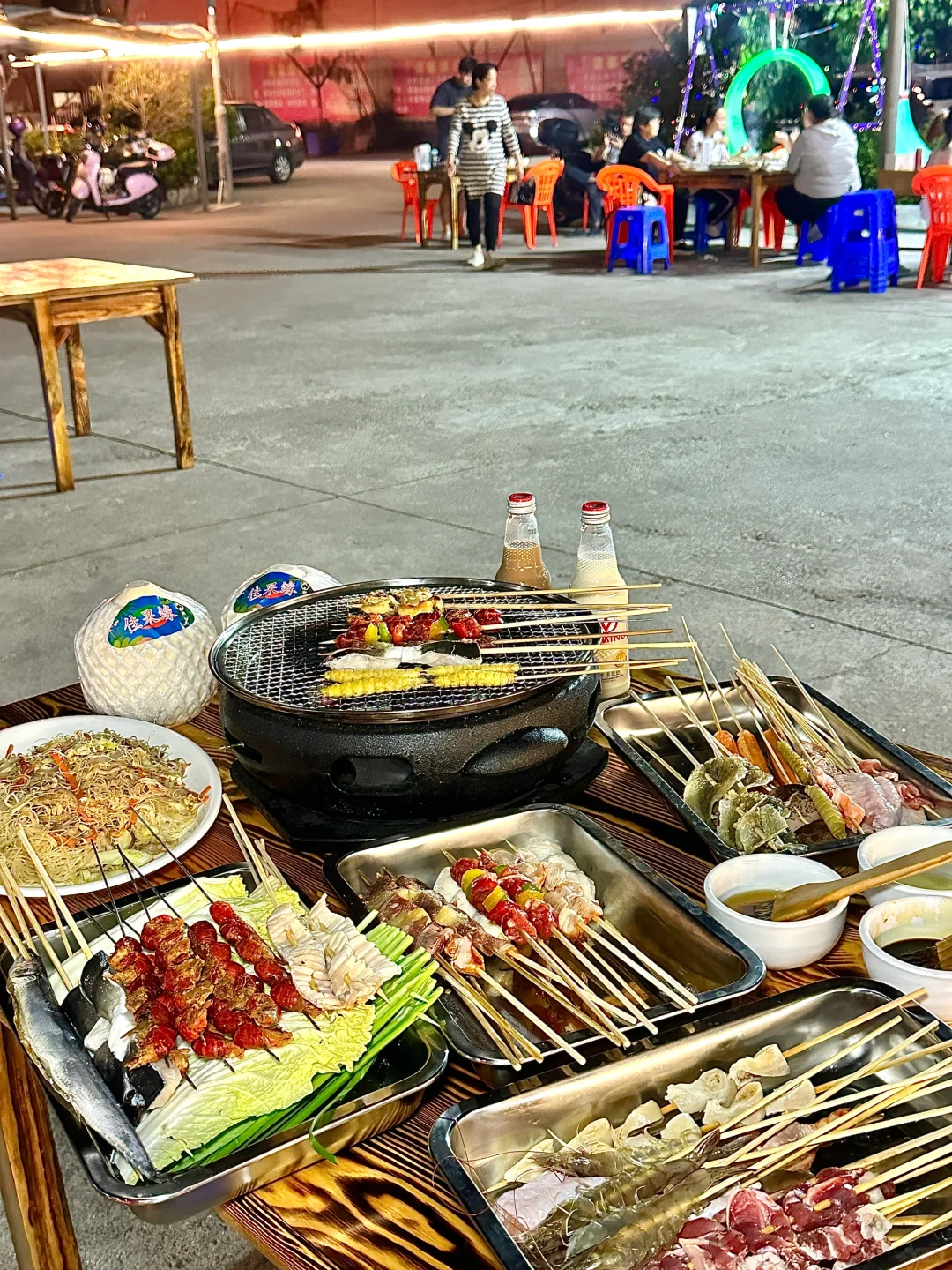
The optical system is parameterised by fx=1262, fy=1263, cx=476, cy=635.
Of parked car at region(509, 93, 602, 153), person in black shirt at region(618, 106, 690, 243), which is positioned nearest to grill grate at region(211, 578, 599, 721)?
person in black shirt at region(618, 106, 690, 243)

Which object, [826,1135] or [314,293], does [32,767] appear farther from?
[314,293]

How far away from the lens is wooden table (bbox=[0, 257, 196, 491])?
6.14m

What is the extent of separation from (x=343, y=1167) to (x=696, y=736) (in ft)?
3.56

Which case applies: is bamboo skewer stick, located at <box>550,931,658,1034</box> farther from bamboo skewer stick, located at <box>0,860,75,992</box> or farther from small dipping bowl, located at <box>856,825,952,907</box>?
bamboo skewer stick, located at <box>0,860,75,992</box>

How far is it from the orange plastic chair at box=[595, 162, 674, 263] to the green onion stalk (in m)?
13.3

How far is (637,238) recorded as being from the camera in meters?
14.1

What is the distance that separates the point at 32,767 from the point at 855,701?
2903 millimetres

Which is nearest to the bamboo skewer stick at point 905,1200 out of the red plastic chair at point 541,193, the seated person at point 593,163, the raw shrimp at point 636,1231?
the raw shrimp at point 636,1231

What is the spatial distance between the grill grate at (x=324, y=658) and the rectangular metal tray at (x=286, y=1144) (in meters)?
0.47

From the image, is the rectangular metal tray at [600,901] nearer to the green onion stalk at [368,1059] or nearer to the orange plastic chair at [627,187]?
the green onion stalk at [368,1059]

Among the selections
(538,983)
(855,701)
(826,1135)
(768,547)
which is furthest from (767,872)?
(768,547)

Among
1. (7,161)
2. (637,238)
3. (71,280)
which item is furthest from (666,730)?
(7,161)

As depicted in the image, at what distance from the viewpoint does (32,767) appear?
1.94 meters

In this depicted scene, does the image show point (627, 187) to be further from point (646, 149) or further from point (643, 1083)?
point (643, 1083)
